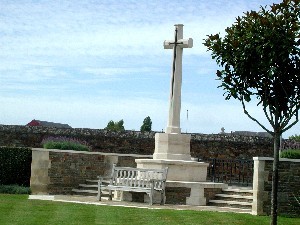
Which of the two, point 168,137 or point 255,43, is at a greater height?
point 255,43

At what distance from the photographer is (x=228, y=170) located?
25.1 metres

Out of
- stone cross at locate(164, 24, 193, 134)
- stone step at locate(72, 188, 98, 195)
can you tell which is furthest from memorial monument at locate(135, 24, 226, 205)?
stone step at locate(72, 188, 98, 195)

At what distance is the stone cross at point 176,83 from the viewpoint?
58.7 ft

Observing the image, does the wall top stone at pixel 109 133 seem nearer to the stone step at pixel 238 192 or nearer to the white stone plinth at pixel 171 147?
the white stone plinth at pixel 171 147

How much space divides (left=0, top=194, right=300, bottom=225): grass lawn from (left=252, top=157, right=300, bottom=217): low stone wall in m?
0.58

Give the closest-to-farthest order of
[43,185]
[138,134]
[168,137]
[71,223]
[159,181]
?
[71,223] → [159,181] → [168,137] → [43,185] → [138,134]

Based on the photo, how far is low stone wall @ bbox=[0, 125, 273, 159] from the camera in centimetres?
2633

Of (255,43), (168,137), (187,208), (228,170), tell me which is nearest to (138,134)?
(228,170)

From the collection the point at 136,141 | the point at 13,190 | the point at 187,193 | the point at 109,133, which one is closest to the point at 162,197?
the point at 187,193

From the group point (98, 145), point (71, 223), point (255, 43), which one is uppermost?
point (255, 43)

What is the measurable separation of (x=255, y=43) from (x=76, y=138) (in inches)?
649

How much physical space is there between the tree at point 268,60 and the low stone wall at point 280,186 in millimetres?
2276

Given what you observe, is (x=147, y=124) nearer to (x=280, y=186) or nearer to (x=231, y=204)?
(x=231, y=204)

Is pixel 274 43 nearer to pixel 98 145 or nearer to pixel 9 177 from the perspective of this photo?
pixel 9 177
